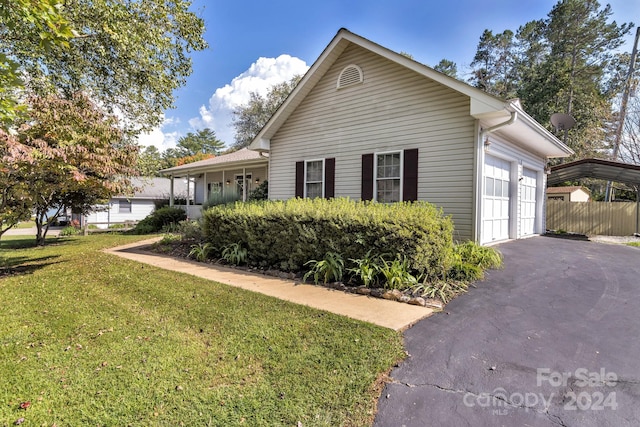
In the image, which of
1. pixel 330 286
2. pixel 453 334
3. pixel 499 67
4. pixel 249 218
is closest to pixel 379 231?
pixel 330 286

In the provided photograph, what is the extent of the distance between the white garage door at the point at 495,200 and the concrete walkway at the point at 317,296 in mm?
4692

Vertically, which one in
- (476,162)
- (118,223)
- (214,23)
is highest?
(214,23)

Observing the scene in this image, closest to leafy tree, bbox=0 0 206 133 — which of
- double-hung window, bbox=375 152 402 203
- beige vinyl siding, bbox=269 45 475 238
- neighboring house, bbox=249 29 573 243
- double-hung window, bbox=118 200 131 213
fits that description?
neighboring house, bbox=249 29 573 243

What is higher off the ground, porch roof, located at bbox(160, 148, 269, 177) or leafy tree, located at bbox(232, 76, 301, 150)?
leafy tree, located at bbox(232, 76, 301, 150)

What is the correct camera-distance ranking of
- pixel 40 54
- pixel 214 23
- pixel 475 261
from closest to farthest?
pixel 475 261 < pixel 40 54 < pixel 214 23

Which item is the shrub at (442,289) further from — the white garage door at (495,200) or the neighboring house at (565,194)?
the neighboring house at (565,194)

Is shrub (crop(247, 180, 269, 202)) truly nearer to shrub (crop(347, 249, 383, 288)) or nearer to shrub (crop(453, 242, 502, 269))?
shrub (crop(347, 249, 383, 288))

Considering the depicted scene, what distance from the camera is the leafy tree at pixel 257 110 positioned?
29.1 meters

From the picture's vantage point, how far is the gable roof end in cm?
660

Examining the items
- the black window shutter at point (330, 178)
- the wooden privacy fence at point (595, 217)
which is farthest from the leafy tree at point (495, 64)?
the black window shutter at point (330, 178)

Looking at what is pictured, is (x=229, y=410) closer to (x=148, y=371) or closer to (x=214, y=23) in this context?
(x=148, y=371)

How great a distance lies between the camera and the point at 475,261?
591cm

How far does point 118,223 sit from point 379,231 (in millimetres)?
27446

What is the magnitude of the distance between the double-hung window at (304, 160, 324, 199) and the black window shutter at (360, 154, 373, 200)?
1544mm
